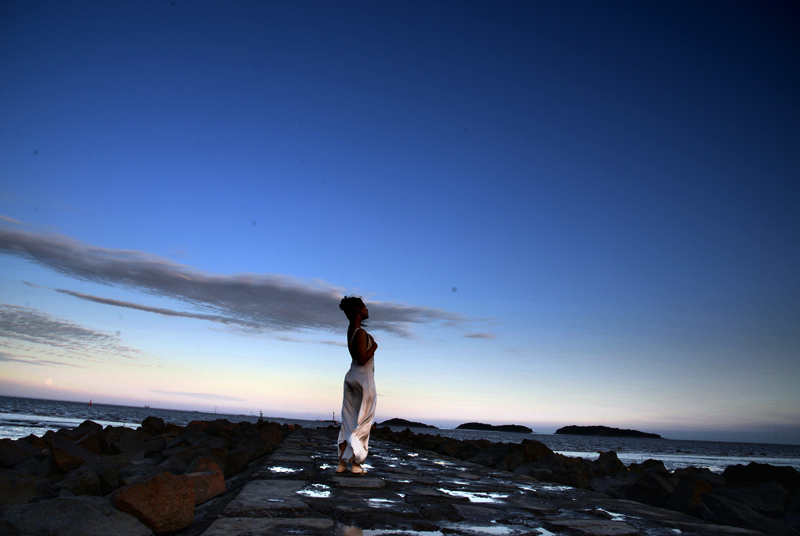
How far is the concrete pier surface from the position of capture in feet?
9.11

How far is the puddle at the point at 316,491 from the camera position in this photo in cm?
361

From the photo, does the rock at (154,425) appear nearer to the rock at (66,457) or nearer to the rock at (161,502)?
the rock at (66,457)

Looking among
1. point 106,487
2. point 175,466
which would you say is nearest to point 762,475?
point 175,466

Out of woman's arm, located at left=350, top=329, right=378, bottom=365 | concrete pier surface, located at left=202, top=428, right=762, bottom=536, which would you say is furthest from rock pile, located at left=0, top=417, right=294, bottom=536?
woman's arm, located at left=350, top=329, right=378, bottom=365

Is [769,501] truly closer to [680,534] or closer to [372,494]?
[680,534]

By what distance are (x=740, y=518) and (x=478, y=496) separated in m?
2.22

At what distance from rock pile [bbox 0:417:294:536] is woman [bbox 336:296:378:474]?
3.95ft

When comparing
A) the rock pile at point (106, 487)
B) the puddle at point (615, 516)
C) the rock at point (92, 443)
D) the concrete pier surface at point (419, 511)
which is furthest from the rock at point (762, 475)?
the rock at point (92, 443)

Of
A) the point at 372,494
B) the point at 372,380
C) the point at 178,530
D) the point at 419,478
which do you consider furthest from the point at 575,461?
the point at 178,530

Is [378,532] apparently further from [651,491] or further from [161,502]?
[651,491]

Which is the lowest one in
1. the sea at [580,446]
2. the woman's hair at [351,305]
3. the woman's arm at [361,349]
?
the sea at [580,446]

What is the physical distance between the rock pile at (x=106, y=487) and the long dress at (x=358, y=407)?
1.22 metres

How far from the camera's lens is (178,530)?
3.16 metres

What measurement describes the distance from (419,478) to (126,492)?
113 inches
